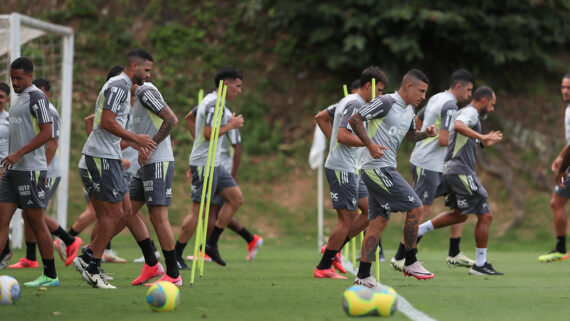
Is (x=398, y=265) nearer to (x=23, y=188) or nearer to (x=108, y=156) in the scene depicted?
(x=108, y=156)

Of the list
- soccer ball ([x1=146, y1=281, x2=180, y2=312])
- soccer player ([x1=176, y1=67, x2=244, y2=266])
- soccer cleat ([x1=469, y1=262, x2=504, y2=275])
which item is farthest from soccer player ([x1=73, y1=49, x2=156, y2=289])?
soccer cleat ([x1=469, y1=262, x2=504, y2=275])

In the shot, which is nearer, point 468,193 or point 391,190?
point 391,190

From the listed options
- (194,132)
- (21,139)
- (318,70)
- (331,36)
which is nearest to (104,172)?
(21,139)

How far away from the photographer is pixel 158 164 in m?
8.84

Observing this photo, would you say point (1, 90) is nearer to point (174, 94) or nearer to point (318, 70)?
point (174, 94)

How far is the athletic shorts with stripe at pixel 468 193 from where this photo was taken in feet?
35.8

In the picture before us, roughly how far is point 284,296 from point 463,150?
4.13m

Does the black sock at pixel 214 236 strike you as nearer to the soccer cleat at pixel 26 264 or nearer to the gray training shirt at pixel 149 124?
the soccer cleat at pixel 26 264

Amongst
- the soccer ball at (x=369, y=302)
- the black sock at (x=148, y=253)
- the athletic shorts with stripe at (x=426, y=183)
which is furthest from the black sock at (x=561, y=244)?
the soccer ball at (x=369, y=302)

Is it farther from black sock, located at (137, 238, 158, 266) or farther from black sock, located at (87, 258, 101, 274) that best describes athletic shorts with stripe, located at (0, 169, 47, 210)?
black sock, located at (137, 238, 158, 266)

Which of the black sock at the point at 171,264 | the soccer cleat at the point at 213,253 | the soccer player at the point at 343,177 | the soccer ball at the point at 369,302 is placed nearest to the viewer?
the soccer ball at the point at 369,302

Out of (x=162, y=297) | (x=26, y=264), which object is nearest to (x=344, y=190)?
(x=162, y=297)

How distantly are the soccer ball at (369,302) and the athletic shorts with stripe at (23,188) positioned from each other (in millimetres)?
3413

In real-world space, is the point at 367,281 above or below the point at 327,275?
above
